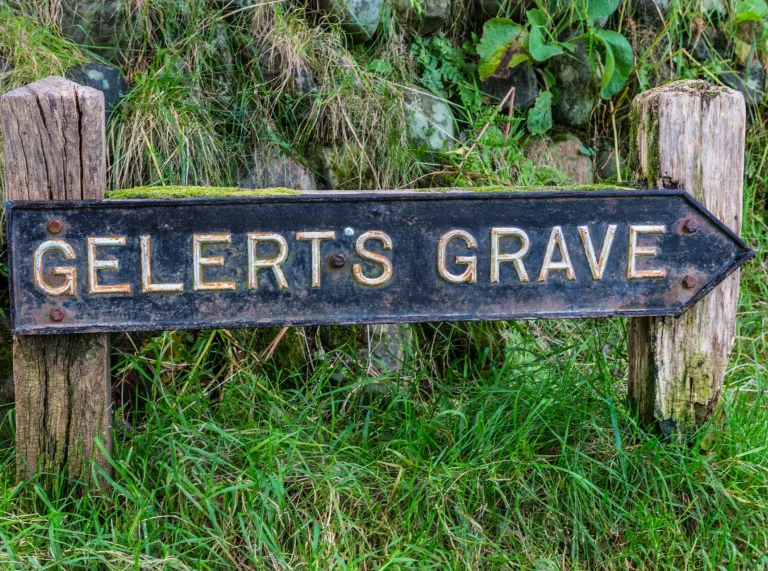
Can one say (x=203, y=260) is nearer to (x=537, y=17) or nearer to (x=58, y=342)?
(x=58, y=342)

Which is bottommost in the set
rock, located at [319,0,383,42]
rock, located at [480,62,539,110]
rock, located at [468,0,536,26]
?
rock, located at [480,62,539,110]

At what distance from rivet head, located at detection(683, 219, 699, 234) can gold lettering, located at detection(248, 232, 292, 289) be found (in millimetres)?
1124

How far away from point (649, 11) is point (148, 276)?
3.19m

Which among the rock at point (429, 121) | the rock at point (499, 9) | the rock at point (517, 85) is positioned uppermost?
the rock at point (499, 9)

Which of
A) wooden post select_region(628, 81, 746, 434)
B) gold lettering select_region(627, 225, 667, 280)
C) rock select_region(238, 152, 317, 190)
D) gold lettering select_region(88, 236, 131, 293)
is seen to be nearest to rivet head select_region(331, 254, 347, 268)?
gold lettering select_region(88, 236, 131, 293)

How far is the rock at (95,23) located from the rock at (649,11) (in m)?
2.60

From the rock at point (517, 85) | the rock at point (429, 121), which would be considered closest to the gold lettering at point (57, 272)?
the rock at point (429, 121)

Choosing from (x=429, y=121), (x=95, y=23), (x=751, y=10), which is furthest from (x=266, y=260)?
(x=751, y=10)

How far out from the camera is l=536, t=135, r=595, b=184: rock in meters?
3.71

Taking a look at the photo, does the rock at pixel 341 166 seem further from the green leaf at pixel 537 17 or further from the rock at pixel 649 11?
the rock at pixel 649 11

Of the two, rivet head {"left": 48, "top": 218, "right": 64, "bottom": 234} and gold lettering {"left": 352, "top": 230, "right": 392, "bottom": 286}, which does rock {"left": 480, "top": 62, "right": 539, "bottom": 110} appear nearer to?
gold lettering {"left": 352, "top": 230, "right": 392, "bottom": 286}

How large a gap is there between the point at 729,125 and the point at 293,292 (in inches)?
52.6

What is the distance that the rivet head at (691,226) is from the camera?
2.06 m

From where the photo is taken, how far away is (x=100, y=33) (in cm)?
316
